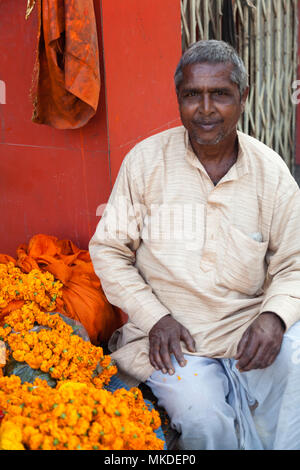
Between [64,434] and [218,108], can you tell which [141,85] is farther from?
[64,434]

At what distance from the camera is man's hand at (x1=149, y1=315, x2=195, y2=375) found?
2068 mm

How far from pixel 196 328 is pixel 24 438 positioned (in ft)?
3.02

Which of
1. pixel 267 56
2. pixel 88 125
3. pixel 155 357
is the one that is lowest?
pixel 155 357

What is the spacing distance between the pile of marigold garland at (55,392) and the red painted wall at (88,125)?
0.70 meters

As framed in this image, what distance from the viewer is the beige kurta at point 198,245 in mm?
2203

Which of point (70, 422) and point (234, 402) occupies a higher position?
point (70, 422)

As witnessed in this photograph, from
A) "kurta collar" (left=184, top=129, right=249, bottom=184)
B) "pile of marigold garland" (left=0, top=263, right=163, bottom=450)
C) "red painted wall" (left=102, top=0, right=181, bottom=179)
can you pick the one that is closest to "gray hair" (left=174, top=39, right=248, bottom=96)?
"kurta collar" (left=184, top=129, right=249, bottom=184)

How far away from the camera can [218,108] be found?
216cm

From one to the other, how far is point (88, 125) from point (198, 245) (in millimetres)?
1239

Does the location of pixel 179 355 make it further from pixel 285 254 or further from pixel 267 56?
pixel 267 56

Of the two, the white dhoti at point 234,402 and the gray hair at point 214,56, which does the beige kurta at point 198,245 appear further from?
the gray hair at point 214,56

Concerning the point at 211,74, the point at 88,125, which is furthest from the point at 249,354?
the point at 88,125

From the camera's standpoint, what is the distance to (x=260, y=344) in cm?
202
